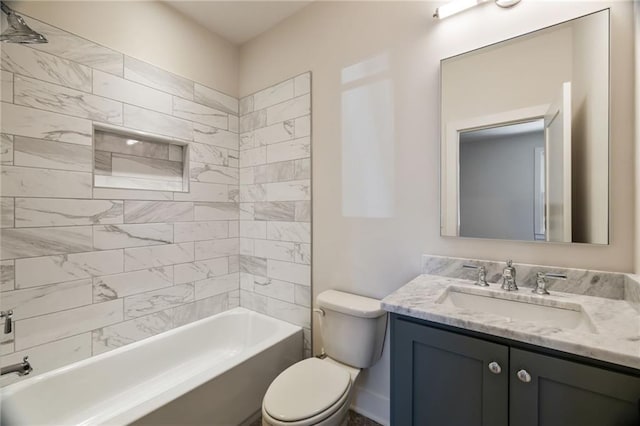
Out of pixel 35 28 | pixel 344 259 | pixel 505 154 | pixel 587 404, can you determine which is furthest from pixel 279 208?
pixel 587 404

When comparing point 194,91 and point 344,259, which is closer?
point 344,259

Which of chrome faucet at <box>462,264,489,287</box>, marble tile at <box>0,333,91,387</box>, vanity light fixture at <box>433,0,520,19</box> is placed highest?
vanity light fixture at <box>433,0,520,19</box>

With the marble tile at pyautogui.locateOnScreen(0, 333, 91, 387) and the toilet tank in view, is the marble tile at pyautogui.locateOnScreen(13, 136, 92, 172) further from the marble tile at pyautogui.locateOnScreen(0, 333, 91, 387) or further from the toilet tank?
the toilet tank

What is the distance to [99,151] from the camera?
5.82ft

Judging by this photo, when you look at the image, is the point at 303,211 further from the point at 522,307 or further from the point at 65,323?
the point at 65,323

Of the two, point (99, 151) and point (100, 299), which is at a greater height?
point (99, 151)

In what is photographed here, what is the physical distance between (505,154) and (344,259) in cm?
110

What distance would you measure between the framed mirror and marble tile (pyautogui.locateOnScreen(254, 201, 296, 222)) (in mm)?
1095

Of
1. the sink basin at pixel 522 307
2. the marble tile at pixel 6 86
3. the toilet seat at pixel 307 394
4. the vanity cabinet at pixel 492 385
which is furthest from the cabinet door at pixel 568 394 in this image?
the marble tile at pixel 6 86

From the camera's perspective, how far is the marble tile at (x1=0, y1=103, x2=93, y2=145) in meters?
1.41

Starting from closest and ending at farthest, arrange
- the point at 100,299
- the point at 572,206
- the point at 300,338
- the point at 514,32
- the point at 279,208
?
the point at 572,206, the point at 514,32, the point at 100,299, the point at 300,338, the point at 279,208

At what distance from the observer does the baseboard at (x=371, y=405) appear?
5.63 ft

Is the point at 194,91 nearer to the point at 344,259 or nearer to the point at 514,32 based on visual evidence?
the point at 344,259

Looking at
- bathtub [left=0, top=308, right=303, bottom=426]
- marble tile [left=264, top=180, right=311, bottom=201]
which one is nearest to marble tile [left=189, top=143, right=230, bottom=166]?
marble tile [left=264, top=180, right=311, bottom=201]
